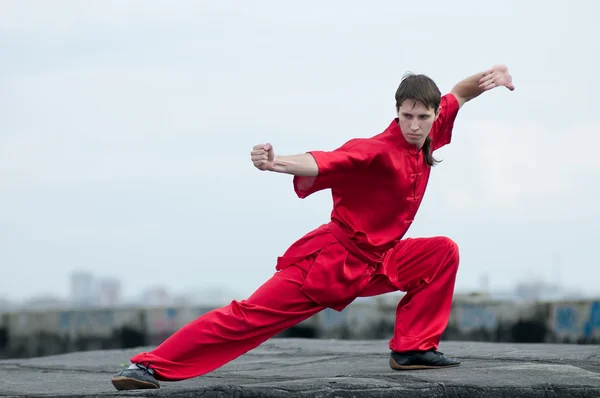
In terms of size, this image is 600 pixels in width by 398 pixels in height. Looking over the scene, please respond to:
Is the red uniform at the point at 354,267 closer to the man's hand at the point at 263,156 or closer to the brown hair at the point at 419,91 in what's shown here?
the brown hair at the point at 419,91

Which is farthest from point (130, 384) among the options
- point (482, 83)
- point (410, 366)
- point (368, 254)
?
point (482, 83)

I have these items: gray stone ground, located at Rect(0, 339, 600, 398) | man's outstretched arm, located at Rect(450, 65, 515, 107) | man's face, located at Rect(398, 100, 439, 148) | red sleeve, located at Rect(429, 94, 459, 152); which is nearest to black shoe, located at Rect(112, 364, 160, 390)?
gray stone ground, located at Rect(0, 339, 600, 398)

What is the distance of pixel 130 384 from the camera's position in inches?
181

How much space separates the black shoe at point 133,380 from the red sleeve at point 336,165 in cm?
111

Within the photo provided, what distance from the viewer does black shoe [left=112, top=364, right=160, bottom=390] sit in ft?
15.1

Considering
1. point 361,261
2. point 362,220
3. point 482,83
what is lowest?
point 361,261

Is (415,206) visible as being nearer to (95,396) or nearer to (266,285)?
(266,285)

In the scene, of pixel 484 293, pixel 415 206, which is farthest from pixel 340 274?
pixel 484 293

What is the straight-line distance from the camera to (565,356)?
19.6ft

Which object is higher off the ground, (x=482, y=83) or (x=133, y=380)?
(x=482, y=83)

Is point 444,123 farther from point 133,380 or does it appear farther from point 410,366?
point 133,380

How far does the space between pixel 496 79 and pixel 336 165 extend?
140 centimetres

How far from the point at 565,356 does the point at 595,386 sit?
1404 millimetres

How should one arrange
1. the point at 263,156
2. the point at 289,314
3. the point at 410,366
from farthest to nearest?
the point at 410,366 → the point at 289,314 → the point at 263,156
